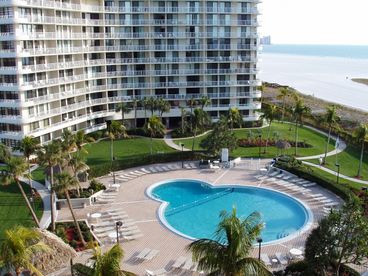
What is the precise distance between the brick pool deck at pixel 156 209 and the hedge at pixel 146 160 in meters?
1.07

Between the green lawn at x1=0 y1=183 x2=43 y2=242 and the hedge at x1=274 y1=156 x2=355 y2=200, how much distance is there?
26.5 m

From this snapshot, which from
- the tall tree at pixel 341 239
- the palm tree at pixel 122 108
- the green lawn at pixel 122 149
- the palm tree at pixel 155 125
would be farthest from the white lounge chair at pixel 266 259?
the palm tree at pixel 122 108

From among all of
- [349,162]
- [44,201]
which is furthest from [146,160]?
[349,162]

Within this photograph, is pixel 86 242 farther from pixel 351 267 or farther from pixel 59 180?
pixel 351 267

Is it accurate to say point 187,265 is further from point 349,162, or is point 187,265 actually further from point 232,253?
point 349,162

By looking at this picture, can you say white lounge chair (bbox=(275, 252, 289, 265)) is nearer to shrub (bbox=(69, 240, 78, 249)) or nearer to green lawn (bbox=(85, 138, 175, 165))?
shrub (bbox=(69, 240, 78, 249))

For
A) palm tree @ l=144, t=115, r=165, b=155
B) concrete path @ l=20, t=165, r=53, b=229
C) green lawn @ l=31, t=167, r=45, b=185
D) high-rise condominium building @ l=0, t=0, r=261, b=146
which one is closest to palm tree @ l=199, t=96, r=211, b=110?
high-rise condominium building @ l=0, t=0, r=261, b=146

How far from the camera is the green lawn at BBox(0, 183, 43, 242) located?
36.5 meters

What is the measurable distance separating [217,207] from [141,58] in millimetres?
36974

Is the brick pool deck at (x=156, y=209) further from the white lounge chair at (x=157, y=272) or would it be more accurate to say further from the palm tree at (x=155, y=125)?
the palm tree at (x=155, y=125)

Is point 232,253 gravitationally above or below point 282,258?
above

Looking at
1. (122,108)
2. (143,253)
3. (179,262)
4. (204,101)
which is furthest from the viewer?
(122,108)

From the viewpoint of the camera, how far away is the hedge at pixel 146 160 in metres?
48.9

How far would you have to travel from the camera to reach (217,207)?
4228 cm
